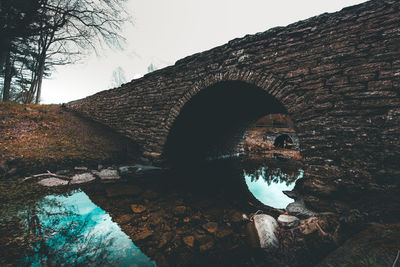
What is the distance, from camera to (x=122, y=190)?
11.1 feet

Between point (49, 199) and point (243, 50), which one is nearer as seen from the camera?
point (49, 199)

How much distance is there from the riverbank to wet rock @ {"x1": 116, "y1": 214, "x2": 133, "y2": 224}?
9.38 feet

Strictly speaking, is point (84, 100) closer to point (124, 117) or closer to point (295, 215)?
point (124, 117)

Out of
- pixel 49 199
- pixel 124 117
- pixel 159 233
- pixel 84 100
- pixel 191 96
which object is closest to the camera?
pixel 159 233

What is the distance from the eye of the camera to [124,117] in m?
6.51

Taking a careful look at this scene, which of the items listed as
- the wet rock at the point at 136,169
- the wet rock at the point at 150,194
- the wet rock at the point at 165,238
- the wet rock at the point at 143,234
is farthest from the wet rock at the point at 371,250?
the wet rock at the point at 136,169

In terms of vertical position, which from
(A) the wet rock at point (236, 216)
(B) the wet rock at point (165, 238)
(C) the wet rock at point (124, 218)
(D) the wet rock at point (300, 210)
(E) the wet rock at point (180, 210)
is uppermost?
(D) the wet rock at point (300, 210)

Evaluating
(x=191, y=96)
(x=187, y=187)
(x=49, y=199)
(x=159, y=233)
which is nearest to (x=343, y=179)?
(x=159, y=233)

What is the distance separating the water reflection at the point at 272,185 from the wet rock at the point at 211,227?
5.26 ft

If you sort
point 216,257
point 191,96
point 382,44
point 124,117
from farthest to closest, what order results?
point 124,117, point 191,96, point 382,44, point 216,257

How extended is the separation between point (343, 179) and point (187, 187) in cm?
316

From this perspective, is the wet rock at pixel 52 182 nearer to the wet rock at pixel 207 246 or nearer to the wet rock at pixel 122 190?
the wet rock at pixel 122 190

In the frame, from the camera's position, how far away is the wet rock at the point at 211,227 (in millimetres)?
2326

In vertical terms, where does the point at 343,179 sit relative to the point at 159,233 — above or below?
above
